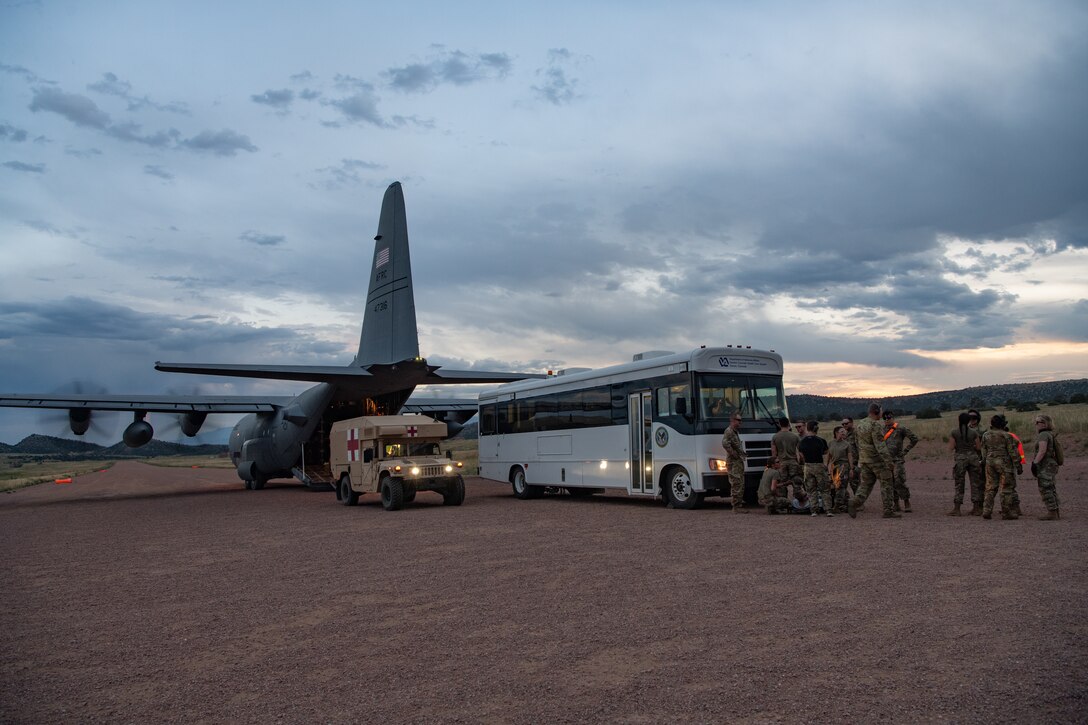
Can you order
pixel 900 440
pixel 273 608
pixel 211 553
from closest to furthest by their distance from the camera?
pixel 273 608, pixel 211 553, pixel 900 440

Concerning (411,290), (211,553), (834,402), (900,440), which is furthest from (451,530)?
(834,402)

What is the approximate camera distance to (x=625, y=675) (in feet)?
17.5

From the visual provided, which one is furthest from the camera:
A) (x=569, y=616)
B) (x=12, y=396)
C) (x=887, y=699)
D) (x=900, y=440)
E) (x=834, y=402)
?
(x=834, y=402)

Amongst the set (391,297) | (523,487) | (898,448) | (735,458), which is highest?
(391,297)

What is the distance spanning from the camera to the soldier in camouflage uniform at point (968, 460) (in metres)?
13.4

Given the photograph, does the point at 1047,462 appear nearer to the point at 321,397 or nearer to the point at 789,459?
the point at 789,459

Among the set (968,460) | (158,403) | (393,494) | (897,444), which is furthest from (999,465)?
(158,403)

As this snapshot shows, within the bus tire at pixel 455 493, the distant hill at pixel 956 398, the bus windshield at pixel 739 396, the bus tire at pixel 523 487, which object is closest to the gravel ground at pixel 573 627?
the bus windshield at pixel 739 396

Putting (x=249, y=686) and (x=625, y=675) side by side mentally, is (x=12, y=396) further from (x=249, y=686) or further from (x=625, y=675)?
(x=625, y=675)

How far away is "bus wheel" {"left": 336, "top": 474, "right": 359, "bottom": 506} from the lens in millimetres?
21250

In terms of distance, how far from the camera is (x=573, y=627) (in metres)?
6.71

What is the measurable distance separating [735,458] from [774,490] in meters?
0.96

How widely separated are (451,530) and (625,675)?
368 inches

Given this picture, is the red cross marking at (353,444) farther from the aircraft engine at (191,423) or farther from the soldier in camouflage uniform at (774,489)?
the aircraft engine at (191,423)
